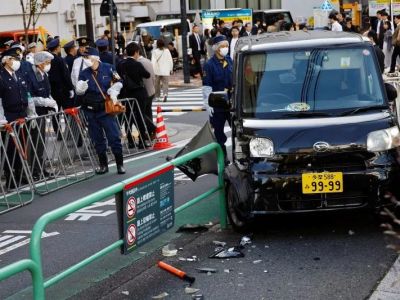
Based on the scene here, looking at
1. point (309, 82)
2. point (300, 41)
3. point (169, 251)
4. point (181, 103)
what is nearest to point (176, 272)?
point (169, 251)

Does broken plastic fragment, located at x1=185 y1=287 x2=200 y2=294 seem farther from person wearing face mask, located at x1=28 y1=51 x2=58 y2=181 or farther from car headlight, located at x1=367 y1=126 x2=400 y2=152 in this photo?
person wearing face mask, located at x1=28 y1=51 x2=58 y2=181

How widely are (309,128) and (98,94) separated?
16.4 feet

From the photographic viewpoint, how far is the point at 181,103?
80.1 feet

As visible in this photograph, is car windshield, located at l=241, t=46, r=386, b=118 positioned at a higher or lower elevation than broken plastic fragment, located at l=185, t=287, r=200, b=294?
higher

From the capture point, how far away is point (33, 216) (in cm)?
1055

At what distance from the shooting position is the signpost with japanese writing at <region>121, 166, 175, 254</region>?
22.2ft

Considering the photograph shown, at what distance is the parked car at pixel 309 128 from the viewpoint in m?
8.19

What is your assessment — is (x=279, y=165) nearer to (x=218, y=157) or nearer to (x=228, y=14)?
(x=218, y=157)

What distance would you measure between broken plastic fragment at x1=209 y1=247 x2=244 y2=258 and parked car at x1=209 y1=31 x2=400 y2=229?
1.38ft

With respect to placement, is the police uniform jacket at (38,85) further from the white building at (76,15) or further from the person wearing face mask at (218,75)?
the white building at (76,15)

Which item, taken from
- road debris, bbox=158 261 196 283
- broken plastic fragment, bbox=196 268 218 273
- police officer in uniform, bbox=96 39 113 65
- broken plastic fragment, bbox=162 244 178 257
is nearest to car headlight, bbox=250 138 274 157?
broken plastic fragment, bbox=162 244 178 257

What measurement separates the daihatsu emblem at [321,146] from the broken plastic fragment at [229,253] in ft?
3.85

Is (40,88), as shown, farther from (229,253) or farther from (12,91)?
(229,253)

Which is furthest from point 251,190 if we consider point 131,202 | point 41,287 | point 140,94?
point 140,94
